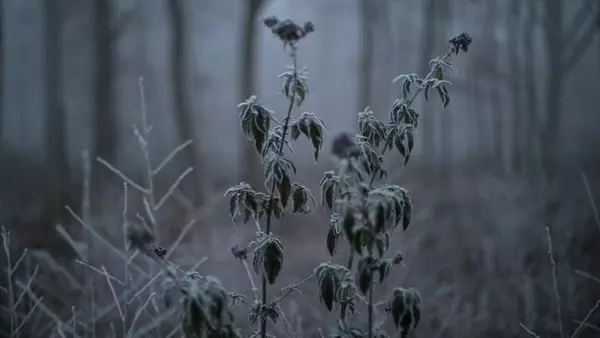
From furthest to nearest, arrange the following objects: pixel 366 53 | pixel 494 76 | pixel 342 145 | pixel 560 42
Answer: pixel 366 53 < pixel 494 76 < pixel 560 42 < pixel 342 145

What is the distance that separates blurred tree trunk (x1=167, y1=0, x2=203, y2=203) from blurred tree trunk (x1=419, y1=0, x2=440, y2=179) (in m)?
1.62

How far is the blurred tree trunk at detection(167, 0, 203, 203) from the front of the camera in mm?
4207

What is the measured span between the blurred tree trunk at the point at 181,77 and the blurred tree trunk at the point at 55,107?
788 millimetres

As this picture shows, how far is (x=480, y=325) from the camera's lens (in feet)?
7.02

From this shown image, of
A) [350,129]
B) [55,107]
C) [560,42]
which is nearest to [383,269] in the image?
[560,42]

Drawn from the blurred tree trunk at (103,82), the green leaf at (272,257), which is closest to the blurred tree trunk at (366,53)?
the blurred tree trunk at (103,82)

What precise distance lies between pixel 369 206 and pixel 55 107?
397 cm

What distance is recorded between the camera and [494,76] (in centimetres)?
409

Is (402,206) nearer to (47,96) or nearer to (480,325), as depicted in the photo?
(480,325)

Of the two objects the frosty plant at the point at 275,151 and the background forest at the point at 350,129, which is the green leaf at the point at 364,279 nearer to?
the frosty plant at the point at 275,151

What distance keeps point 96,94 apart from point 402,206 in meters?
3.69

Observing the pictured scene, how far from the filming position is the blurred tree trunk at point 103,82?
4.22m

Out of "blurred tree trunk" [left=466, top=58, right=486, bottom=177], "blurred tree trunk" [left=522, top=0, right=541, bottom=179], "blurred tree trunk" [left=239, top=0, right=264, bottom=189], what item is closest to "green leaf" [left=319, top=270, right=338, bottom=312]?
"blurred tree trunk" [left=522, top=0, right=541, bottom=179]

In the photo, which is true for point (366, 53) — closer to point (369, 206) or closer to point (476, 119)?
point (476, 119)
